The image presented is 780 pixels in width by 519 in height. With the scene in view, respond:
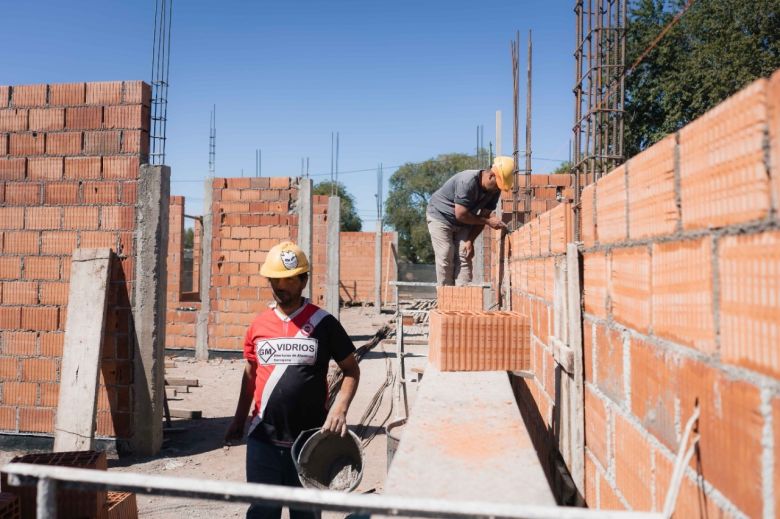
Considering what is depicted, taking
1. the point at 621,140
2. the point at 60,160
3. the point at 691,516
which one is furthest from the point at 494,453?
the point at 60,160

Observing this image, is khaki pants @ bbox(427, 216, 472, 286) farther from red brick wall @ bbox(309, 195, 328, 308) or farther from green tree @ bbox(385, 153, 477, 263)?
green tree @ bbox(385, 153, 477, 263)

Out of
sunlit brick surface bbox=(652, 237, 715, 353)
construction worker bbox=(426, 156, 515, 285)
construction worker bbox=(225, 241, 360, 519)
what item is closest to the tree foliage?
construction worker bbox=(426, 156, 515, 285)

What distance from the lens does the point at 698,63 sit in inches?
763

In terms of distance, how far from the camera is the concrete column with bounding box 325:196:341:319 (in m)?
12.0

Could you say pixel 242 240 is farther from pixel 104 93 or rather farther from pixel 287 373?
pixel 287 373

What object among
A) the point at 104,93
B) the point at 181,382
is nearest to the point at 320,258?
the point at 181,382

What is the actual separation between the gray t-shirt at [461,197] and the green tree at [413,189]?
40610 mm

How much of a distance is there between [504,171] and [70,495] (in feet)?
14.1

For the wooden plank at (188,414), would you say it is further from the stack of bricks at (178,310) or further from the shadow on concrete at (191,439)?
the stack of bricks at (178,310)

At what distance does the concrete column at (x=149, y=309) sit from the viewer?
19.7 ft

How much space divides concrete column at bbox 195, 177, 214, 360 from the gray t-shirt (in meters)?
5.83

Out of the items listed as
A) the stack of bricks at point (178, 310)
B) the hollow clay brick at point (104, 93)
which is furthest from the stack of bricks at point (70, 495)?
the stack of bricks at point (178, 310)

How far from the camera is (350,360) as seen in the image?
3.66 metres

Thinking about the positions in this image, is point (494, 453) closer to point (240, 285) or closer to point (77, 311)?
point (77, 311)
